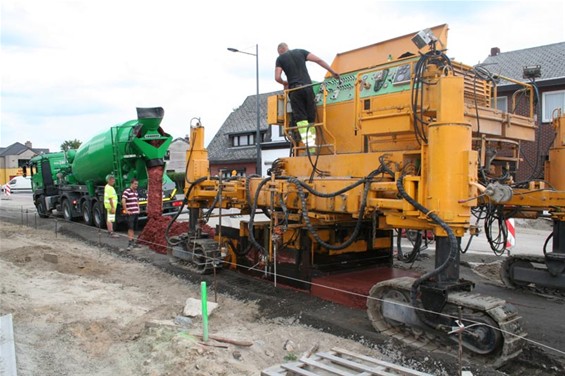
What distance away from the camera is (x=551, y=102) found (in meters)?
21.1

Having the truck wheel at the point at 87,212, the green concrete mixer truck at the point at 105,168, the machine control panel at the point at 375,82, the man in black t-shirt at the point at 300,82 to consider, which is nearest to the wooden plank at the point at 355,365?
the machine control panel at the point at 375,82

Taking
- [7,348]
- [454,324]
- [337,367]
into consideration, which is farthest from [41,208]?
[454,324]

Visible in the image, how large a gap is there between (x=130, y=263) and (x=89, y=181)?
7.56 metres

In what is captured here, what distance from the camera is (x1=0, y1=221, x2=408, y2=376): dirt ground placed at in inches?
194

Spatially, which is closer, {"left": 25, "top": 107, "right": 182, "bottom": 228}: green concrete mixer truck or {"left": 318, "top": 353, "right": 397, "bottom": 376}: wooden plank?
{"left": 318, "top": 353, "right": 397, "bottom": 376}: wooden plank

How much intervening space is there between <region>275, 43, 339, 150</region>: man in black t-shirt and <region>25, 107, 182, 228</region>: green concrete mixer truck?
301 inches

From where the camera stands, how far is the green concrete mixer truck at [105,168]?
48.8 feet

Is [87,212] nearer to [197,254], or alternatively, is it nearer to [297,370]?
[197,254]

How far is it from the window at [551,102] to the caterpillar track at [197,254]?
17271 millimetres

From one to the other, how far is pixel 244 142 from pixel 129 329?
3065 cm

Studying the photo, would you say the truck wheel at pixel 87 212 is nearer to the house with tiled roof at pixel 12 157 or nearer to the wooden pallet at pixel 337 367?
the wooden pallet at pixel 337 367

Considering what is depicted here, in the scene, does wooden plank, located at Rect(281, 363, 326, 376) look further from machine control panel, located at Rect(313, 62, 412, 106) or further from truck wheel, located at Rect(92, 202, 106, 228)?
truck wheel, located at Rect(92, 202, 106, 228)

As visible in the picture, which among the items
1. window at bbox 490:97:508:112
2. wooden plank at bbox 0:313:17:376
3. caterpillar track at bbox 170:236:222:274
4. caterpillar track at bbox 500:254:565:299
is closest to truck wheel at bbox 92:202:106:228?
caterpillar track at bbox 170:236:222:274

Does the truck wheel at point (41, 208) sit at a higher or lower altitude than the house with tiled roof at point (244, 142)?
lower
